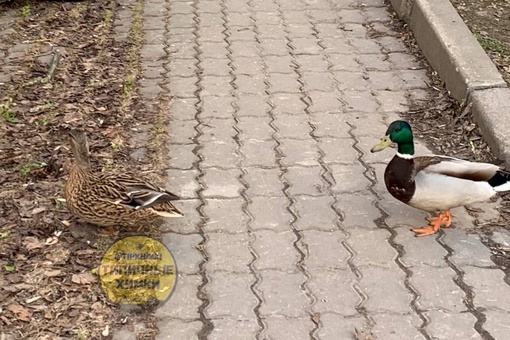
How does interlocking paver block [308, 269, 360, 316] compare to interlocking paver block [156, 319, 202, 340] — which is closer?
interlocking paver block [156, 319, 202, 340]

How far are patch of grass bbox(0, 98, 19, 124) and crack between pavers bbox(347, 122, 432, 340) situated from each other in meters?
2.30

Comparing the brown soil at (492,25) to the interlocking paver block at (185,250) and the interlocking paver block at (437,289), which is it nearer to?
the interlocking paver block at (437,289)

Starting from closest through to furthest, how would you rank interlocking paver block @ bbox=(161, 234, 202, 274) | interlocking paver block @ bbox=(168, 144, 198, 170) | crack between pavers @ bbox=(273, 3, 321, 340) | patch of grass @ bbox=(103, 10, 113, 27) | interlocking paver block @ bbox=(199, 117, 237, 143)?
crack between pavers @ bbox=(273, 3, 321, 340)
interlocking paver block @ bbox=(161, 234, 202, 274)
interlocking paver block @ bbox=(168, 144, 198, 170)
interlocking paver block @ bbox=(199, 117, 237, 143)
patch of grass @ bbox=(103, 10, 113, 27)

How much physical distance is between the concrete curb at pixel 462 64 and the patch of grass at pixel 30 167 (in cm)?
280

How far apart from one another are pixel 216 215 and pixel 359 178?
0.96 meters

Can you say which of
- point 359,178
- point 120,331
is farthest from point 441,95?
point 120,331

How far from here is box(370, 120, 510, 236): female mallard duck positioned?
13.3 feet

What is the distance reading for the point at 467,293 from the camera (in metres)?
3.73

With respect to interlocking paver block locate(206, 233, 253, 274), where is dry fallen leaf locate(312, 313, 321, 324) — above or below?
above

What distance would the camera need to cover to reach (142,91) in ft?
18.6

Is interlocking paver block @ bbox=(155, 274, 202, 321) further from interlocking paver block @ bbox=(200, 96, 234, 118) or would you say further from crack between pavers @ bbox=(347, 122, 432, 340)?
interlocking paver block @ bbox=(200, 96, 234, 118)

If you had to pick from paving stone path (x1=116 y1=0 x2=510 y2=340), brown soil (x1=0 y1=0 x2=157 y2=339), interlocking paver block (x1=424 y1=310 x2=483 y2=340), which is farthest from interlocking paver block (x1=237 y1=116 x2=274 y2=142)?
interlocking paver block (x1=424 y1=310 x2=483 y2=340)

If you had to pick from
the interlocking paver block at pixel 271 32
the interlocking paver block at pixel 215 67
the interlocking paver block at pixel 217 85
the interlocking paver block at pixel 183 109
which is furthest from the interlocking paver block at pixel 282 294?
the interlocking paver block at pixel 271 32

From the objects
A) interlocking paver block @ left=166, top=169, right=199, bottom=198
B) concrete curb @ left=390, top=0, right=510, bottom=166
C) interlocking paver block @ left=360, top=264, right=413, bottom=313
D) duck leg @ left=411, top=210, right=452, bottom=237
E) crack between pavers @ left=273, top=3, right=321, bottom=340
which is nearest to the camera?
crack between pavers @ left=273, top=3, right=321, bottom=340
